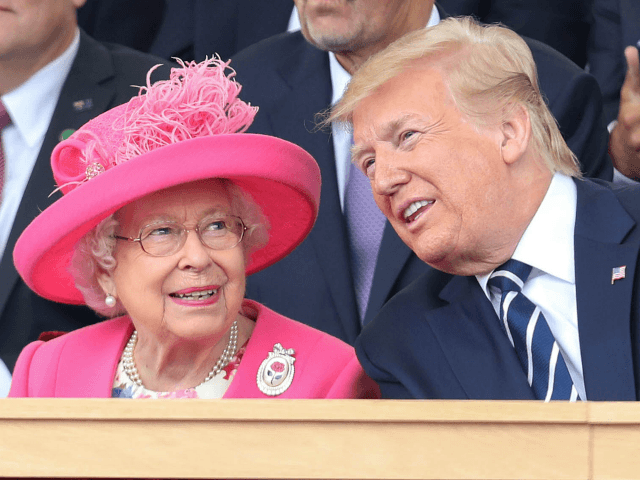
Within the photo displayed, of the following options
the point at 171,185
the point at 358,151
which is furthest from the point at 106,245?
the point at 358,151

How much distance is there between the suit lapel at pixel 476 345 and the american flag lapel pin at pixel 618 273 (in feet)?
0.84

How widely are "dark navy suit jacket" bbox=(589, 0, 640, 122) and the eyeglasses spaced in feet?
4.98

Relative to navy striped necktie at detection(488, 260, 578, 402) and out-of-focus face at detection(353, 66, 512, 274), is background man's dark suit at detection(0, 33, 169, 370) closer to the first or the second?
out-of-focus face at detection(353, 66, 512, 274)

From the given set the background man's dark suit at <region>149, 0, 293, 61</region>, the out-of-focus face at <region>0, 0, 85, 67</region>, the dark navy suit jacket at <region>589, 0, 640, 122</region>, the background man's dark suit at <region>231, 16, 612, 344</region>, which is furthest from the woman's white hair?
the dark navy suit jacket at <region>589, 0, 640, 122</region>

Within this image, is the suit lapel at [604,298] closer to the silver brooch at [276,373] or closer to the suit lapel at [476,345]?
the suit lapel at [476,345]

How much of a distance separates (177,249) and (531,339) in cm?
75

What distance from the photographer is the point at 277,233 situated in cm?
225

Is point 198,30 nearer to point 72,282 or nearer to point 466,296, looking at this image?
point 72,282

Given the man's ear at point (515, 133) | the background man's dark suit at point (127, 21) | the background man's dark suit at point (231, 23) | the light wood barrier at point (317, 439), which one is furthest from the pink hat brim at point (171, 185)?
the background man's dark suit at point (127, 21)

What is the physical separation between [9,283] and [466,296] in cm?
134

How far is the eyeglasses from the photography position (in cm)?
199

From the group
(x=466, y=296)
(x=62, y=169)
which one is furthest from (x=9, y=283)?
(x=466, y=296)

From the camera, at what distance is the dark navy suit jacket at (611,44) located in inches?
117

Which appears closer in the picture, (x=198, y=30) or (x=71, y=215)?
(x=71, y=215)
